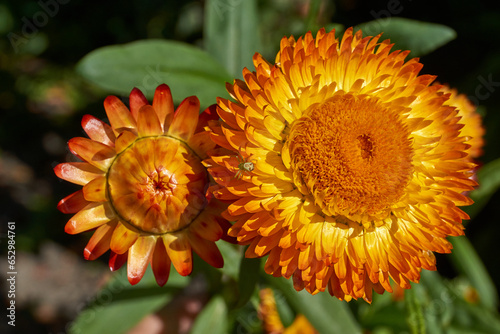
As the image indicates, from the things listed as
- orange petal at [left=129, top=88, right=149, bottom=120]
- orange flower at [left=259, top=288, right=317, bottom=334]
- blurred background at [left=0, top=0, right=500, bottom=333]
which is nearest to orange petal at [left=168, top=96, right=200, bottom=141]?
orange petal at [left=129, top=88, right=149, bottom=120]

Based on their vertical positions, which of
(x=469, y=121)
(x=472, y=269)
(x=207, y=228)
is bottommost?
(x=472, y=269)

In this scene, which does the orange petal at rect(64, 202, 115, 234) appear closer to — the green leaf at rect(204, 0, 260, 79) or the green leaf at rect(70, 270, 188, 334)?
the green leaf at rect(70, 270, 188, 334)

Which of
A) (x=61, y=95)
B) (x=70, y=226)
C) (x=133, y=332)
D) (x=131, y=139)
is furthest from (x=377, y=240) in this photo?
(x=61, y=95)

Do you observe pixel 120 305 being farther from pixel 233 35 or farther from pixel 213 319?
pixel 233 35

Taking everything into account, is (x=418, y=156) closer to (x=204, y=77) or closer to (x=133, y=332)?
(x=204, y=77)

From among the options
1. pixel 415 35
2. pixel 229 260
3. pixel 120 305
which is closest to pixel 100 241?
pixel 229 260

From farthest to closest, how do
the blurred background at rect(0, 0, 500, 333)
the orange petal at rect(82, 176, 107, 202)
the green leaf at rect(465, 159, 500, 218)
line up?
the blurred background at rect(0, 0, 500, 333)
the green leaf at rect(465, 159, 500, 218)
the orange petal at rect(82, 176, 107, 202)

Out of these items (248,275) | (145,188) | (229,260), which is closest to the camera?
(145,188)
